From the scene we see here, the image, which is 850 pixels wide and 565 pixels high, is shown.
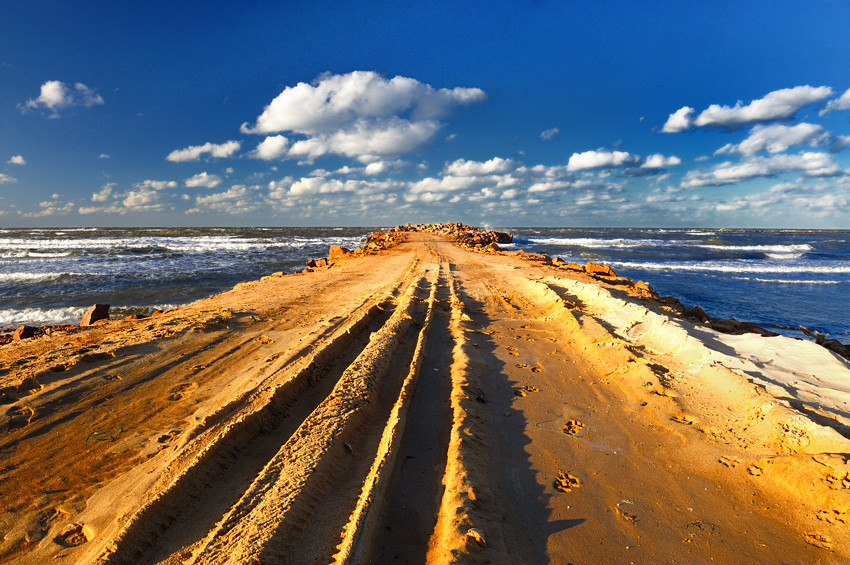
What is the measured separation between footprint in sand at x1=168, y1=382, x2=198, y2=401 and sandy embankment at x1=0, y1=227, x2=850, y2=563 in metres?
0.03

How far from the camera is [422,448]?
3705 mm

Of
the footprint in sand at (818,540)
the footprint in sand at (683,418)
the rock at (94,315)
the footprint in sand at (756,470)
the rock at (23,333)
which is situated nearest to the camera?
the footprint in sand at (818,540)

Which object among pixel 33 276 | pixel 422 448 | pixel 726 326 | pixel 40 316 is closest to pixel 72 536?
→ pixel 422 448

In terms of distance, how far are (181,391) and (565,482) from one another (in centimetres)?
479

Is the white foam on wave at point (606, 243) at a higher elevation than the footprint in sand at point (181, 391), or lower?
higher

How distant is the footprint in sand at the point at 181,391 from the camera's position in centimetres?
481

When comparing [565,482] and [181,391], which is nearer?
[565,482]

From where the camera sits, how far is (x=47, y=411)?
434 cm

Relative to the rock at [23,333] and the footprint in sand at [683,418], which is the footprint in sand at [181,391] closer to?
the rock at [23,333]

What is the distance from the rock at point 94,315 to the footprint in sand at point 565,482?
995 centimetres

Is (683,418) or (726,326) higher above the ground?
(726,326)

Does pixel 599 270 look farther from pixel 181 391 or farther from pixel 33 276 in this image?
pixel 33 276

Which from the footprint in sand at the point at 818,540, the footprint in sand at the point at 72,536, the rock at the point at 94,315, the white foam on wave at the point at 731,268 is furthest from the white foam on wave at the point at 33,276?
the white foam on wave at the point at 731,268

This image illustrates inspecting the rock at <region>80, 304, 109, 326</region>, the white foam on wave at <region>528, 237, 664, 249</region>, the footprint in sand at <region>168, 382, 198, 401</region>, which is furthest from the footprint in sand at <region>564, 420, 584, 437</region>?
the white foam on wave at <region>528, 237, 664, 249</region>
